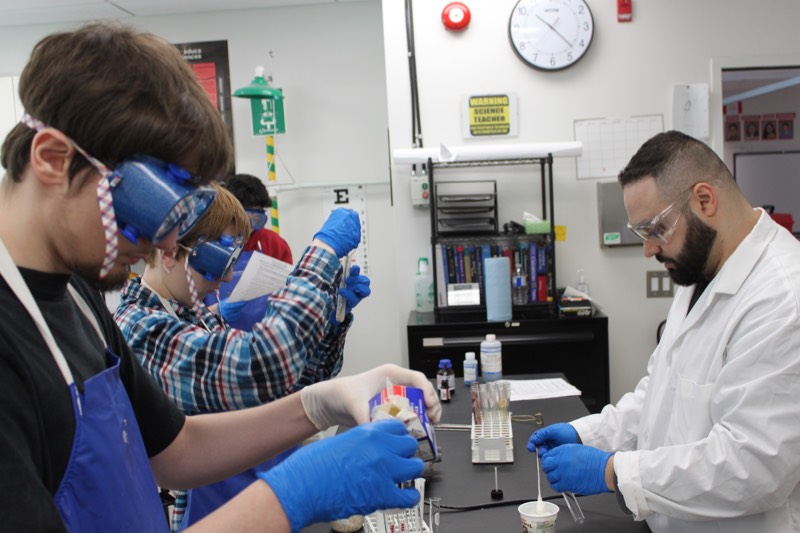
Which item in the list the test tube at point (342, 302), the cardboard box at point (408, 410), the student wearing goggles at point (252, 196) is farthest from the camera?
the student wearing goggles at point (252, 196)

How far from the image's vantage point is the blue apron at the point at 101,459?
806mm

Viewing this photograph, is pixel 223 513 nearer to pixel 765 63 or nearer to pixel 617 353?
pixel 617 353

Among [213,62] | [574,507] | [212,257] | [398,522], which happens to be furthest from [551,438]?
[213,62]

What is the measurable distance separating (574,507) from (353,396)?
2.17 feet

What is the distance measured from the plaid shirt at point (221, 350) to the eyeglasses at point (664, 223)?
937 millimetres

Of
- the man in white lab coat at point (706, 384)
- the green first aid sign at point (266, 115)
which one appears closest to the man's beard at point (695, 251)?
the man in white lab coat at point (706, 384)

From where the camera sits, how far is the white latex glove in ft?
3.90

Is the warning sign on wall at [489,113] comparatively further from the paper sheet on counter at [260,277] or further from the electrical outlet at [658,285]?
the paper sheet on counter at [260,277]

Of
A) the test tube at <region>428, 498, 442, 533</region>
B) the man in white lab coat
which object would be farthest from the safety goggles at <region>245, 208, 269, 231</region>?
the test tube at <region>428, 498, 442, 533</region>

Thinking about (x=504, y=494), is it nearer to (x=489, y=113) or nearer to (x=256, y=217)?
(x=256, y=217)

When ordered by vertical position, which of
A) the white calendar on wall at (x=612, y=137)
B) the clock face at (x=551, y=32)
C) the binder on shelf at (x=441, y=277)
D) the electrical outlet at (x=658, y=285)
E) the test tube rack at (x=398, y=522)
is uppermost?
the clock face at (x=551, y=32)

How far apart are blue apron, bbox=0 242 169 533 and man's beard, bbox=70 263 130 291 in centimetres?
7

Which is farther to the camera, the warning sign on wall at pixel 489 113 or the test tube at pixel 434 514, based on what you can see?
the warning sign on wall at pixel 489 113

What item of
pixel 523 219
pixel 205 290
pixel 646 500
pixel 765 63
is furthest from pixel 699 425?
pixel 765 63
